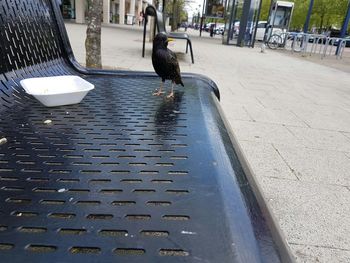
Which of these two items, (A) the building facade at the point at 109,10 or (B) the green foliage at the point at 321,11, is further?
(B) the green foliage at the point at 321,11

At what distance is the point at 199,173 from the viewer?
2.86 ft

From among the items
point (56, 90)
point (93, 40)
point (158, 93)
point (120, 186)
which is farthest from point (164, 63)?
point (93, 40)

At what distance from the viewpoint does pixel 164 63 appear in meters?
2.15

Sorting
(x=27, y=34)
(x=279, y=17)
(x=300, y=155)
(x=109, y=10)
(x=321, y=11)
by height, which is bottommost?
(x=300, y=155)

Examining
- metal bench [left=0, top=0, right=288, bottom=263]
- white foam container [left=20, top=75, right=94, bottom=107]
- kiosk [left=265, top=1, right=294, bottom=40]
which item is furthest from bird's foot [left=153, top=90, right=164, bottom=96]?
kiosk [left=265, top=1, right=294, bottom=40]

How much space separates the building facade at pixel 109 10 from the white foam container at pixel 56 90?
21233 mm

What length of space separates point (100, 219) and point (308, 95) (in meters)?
7.10

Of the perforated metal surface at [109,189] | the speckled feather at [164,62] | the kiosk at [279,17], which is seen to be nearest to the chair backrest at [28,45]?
the perforated metal surface at [109,189]

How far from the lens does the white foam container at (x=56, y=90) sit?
147 centimetres

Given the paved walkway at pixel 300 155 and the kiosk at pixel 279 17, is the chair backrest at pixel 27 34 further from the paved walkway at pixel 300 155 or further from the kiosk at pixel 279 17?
the kiosk at pixel 279 17

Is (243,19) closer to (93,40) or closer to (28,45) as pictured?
(93,40)

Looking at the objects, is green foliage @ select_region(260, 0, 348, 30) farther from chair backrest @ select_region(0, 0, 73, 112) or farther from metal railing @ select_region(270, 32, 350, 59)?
chair backrest @ select_region(0, 0, 73, 112)

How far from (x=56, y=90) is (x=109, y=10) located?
125ft

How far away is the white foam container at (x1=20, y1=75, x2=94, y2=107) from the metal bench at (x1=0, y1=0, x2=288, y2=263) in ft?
0.17
